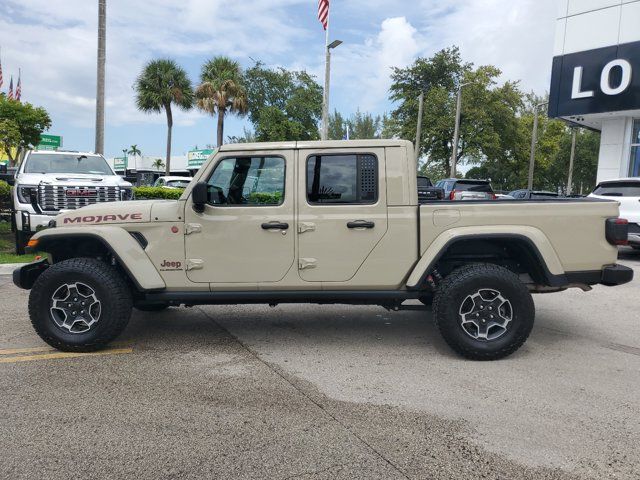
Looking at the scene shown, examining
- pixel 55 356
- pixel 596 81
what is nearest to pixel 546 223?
pixel 55 356

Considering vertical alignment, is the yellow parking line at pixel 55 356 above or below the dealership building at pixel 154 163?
below

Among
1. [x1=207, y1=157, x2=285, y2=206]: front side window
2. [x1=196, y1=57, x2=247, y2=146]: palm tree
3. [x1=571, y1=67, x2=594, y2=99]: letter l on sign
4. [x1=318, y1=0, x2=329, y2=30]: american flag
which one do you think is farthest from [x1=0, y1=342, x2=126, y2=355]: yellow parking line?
[x1=196, y1=57, x2=247, y2=146]: palm tree

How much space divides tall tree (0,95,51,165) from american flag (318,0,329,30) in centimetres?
1278

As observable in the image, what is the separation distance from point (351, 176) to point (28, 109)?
24978mm

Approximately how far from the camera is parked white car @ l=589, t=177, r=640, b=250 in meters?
10.3

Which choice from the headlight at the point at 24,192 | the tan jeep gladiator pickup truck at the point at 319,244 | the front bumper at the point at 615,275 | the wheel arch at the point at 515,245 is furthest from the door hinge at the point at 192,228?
the headlight at the point at 24,192

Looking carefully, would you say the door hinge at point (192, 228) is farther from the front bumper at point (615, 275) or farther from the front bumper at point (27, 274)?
the front bumper at point (615, 275)

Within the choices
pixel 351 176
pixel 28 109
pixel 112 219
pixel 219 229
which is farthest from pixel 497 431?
pixel 28 109

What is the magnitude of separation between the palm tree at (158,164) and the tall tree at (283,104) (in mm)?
25370

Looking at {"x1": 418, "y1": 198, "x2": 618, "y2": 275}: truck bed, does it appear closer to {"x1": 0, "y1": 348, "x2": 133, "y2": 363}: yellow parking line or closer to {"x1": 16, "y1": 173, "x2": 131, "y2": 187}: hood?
{"x1": 0, "y1": 348, "x2": 133, "y2": 363}: yellow parking line

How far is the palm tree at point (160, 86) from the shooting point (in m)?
34.5

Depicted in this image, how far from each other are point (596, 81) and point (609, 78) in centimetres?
51

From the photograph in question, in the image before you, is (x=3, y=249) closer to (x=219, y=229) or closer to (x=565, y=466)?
(x=219, y=229)

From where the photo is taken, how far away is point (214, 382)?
399 cm
